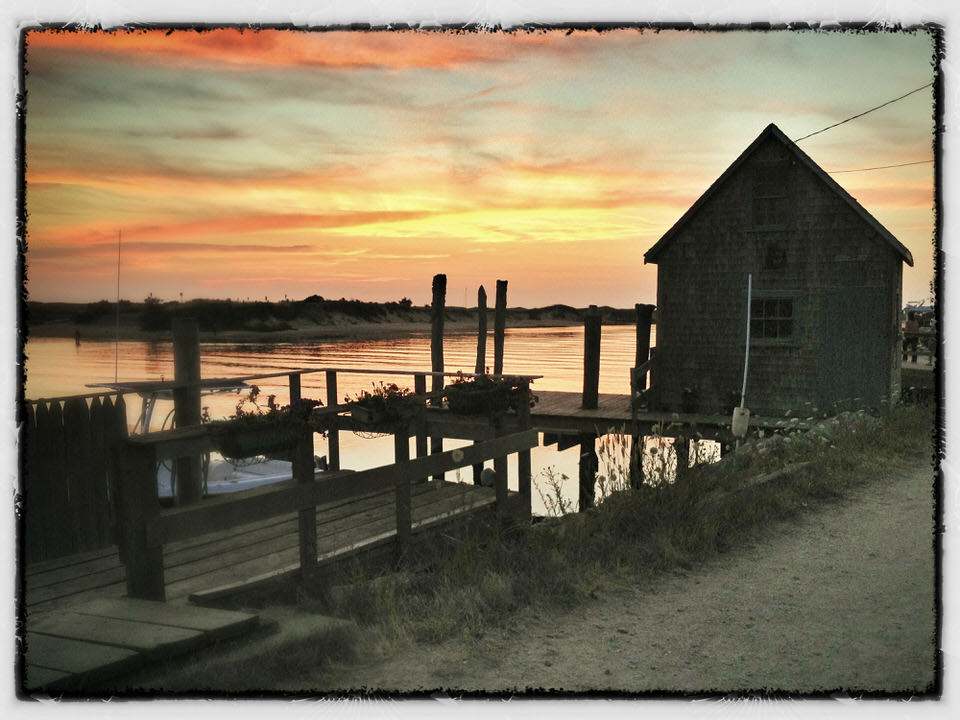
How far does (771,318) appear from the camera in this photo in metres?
18.1

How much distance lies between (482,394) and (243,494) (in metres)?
3.65

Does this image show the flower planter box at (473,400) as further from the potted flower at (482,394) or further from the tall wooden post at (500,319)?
the tall wooden post at (500,319)

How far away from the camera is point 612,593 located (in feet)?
19.5

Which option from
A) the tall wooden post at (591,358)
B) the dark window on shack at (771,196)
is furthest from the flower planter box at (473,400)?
the dark window on shack at (771,196)

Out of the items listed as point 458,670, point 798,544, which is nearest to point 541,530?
point 798,544

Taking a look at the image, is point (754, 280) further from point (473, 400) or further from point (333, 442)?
point (333, 442)

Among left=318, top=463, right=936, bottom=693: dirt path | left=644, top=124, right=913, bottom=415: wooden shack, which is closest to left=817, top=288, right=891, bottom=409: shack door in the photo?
left=644, top=124, right=913, bottom=415: wooden shack

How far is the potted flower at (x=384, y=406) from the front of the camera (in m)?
7.41

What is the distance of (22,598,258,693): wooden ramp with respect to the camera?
383cm

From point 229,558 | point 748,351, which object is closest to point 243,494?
point 229,558

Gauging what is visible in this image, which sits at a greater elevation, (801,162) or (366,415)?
(801,162)

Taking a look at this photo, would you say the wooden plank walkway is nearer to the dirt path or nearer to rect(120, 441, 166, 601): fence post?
the dirt path

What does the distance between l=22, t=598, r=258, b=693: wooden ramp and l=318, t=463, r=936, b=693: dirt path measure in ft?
2.61

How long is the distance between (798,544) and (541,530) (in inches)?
88.3
